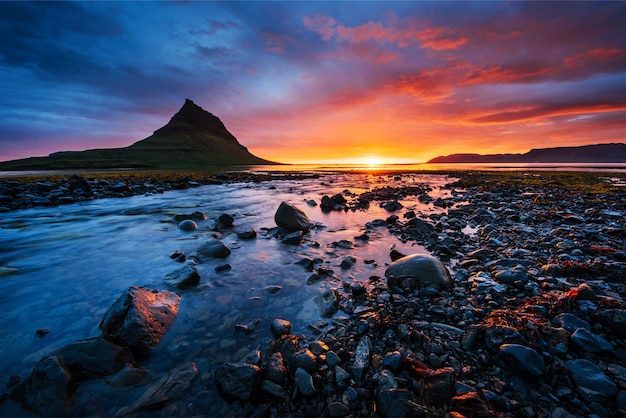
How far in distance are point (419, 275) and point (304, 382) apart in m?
3.60

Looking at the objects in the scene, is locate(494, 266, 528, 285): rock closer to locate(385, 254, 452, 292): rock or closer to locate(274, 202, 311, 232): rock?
locate(385, 254, 452, 292): rock

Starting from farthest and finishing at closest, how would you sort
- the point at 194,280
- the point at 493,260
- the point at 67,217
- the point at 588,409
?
the point at 67,217 → the point at 493,260 → the point at 194,280 → the point at 588,409

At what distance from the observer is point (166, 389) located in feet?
10.7

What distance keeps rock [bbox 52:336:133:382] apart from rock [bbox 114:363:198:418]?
2.45 feet

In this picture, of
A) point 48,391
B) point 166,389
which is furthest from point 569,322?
point 48,391

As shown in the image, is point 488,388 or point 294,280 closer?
point 488,388

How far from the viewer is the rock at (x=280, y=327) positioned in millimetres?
4340

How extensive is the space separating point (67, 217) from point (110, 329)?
15.5 m

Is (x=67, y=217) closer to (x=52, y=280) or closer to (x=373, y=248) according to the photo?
(x=52, y=280)

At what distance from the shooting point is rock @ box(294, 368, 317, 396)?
3.07 m

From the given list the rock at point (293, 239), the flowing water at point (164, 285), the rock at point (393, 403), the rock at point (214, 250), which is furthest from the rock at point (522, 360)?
the rock at point (214, 250)

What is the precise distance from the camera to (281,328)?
4371 mm

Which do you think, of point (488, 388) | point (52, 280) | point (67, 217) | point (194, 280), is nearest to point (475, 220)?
point (488, 388)

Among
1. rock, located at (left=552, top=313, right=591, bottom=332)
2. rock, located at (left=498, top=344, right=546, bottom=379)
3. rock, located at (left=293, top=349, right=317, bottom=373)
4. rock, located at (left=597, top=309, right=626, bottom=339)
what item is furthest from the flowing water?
rock, located at (left=597, top=309, right=626, bottom=339)
